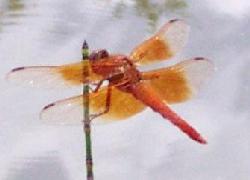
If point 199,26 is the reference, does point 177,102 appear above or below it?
below

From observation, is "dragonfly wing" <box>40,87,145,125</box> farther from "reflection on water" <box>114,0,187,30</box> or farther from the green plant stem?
"reflection on water" <box>114,0,187,30</box>

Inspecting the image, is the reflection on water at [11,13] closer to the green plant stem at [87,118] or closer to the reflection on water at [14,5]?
the reflection on water at [14,5]

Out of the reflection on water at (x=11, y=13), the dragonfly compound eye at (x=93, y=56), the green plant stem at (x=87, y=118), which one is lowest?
the green plant stem at (x=87, y=118)

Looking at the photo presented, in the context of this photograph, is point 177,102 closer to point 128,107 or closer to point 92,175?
point 128,107

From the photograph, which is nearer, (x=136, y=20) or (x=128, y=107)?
(x=128, y=107)

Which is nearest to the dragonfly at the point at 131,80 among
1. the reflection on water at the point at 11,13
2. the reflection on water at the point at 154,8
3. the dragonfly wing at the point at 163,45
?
the dragonfly wing at the point at 163,45

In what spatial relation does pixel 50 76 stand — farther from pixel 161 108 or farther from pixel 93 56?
pixel 161 108

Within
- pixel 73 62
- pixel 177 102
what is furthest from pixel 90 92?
pixel 177 102
